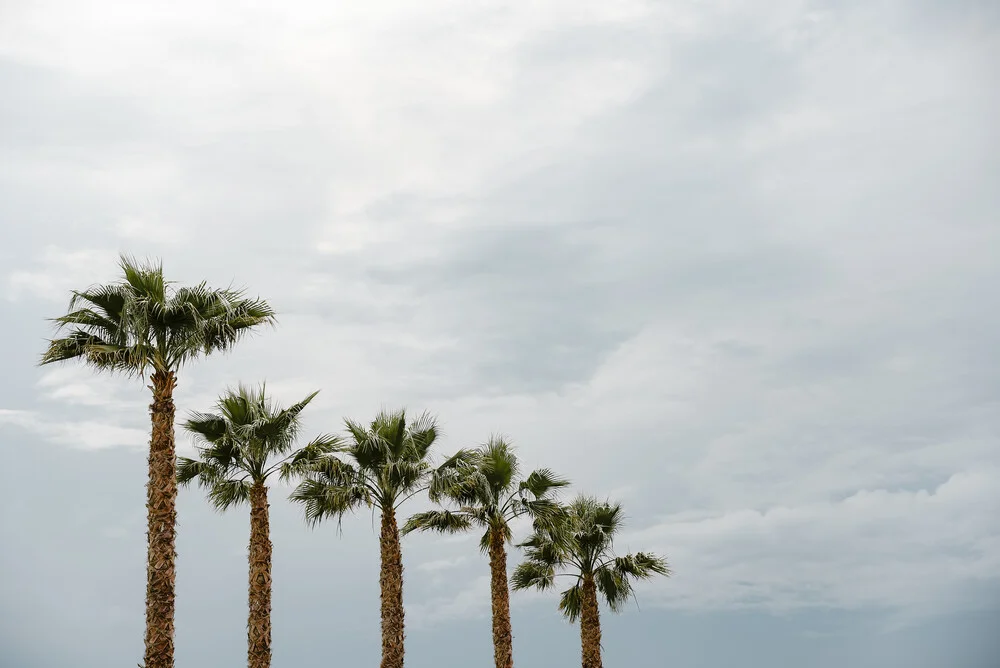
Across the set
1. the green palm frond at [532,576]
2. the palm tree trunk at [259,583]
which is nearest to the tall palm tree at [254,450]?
the palm tree trunk at [259,583]

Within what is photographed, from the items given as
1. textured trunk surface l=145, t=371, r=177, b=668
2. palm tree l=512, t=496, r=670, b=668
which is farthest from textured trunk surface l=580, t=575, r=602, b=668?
textured trunk surface l=145, t=371, r=177, b=668

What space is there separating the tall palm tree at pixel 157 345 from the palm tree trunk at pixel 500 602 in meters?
12.5

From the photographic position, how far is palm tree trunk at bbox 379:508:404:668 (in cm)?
2798

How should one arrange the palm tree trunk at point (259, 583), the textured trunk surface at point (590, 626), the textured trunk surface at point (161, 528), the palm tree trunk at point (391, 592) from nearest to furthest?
1. the textured trunk surface at point (161, 528)
2. the palm tree trunk at point (259, 583)
3. the palm tree trunk at point (391, 592)
4. the textured trunk surface at point (590, 626)

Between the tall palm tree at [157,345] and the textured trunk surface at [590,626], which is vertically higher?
the tall palm tree at [157,345]

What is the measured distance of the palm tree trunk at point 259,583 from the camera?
25.4m

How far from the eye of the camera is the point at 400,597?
28578 millimetres

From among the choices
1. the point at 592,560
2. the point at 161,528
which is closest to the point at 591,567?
the point at 592,560

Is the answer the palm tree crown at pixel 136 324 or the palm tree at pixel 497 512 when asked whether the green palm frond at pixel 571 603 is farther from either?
the palm tree crown at pixel 136 324

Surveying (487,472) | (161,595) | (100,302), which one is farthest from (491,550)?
(100,302)

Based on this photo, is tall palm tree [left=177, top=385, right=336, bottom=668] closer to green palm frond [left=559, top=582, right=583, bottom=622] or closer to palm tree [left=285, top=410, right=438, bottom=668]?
palm tree [left=285, top=410, right=438, bottom=668]

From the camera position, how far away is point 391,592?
28422mm

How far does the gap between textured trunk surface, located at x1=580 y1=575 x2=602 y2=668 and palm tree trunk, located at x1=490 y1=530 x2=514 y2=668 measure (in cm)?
468

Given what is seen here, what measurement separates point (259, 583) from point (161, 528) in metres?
4.36
